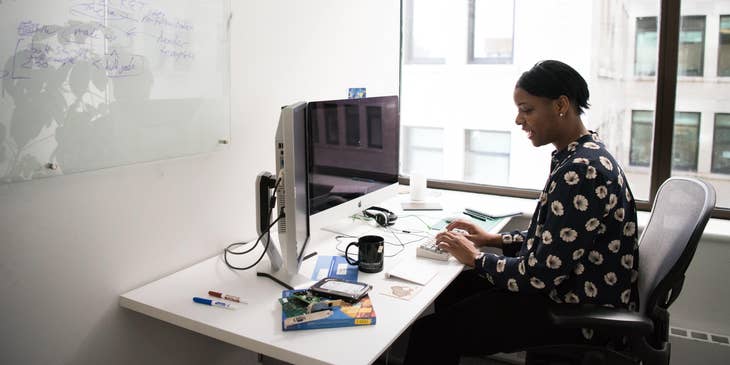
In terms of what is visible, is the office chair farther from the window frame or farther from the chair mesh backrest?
the window frame

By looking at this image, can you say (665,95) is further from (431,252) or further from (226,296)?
→ (226,296)

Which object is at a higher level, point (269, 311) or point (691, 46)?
point (691, 46)

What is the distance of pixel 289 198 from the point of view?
158cm

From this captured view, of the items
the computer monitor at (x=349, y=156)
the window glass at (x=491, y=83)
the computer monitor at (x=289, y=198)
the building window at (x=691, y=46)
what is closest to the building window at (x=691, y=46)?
the building window at (x=691, y=46)

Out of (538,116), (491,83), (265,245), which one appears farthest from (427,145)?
(265,245)

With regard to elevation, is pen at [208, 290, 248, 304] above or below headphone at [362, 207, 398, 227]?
below

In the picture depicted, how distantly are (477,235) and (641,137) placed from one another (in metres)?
1.24

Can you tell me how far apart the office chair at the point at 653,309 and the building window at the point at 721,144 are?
4.01ft

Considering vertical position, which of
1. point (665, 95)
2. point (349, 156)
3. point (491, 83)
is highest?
point (491, 83)

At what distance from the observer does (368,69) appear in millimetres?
2975

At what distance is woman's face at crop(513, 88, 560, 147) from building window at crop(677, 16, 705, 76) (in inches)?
50.0

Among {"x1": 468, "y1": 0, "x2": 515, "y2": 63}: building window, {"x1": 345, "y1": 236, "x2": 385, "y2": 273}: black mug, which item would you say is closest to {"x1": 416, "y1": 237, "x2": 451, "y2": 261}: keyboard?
{"x1": 345, "y1": 236, "x2": 385, "y2": 273}: black mug

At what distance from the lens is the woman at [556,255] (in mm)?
1539

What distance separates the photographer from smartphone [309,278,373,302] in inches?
60.6
